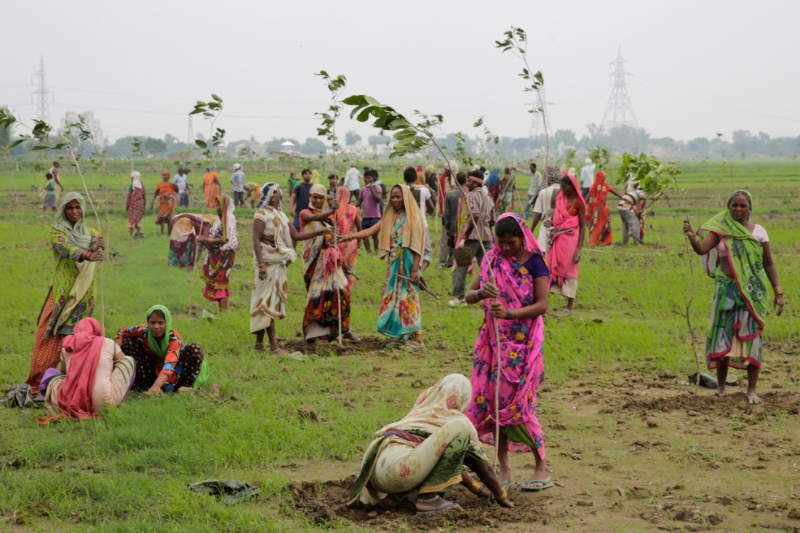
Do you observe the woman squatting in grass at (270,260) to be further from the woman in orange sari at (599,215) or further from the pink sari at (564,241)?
the woman in orange sari at (599,215)

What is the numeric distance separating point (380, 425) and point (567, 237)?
192 inches

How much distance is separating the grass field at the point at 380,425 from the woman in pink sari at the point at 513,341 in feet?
1.40

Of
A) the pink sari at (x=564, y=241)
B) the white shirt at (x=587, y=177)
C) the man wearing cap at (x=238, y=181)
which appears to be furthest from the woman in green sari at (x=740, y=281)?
the man wearing cap at (x=238, y=181)

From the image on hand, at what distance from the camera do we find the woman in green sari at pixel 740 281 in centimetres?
680

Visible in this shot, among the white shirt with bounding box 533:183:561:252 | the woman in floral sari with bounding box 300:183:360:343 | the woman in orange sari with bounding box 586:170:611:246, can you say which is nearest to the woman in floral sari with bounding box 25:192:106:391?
the woman in floral sari with bounding box 300:183:360:343

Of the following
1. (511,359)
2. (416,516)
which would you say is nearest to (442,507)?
(416,516)

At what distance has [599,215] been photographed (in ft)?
56.8

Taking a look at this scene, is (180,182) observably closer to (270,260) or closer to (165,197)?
(165,197)

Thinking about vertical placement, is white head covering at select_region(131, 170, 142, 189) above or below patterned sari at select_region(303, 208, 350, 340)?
above

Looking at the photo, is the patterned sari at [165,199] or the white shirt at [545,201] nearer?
the white shirt at [545,201]

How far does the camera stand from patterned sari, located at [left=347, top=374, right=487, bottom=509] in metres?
4.32

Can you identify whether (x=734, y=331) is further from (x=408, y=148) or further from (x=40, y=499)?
(x=40, y=499)

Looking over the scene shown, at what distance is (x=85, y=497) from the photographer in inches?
184

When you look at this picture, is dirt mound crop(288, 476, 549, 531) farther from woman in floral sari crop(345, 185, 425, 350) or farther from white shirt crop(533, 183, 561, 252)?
white shirt crop(533, 183, 561, 252)
